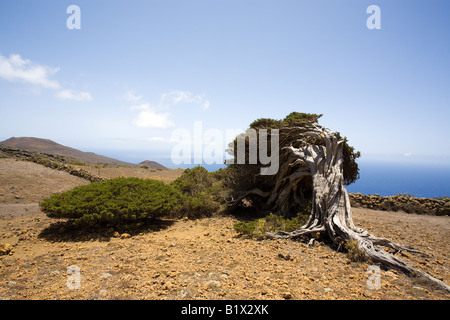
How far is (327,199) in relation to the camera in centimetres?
643

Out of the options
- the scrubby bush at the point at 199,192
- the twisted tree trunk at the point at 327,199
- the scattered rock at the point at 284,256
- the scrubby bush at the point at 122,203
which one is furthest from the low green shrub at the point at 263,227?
the scrubby bush at the point at 199,192

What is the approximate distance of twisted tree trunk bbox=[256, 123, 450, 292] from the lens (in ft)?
15.0

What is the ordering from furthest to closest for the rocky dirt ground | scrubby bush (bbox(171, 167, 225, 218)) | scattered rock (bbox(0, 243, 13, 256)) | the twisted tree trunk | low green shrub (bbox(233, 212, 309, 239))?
scrubby bush (bbox(171, 167, 225, 218)) < low green shrub (bbox(233, 212, 309, 239)) < scattered rock (bbox(0, 243, 13, 256)) < the twisted tree trunk < the rocky dirt ground

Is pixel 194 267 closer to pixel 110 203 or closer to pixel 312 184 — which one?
pixel 110 203

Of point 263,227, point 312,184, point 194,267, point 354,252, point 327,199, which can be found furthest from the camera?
point 312,184

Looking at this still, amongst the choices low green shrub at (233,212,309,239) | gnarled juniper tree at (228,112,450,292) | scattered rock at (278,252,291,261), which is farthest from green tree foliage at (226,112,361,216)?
scattered rock at (278,252,291,261)

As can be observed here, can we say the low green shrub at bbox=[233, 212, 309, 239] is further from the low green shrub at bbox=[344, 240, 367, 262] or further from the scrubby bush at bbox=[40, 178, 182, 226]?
the scrubby bush at bbox=[40, 178, 182, 226]

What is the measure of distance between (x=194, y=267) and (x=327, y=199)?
427cm

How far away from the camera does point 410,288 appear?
3.38m

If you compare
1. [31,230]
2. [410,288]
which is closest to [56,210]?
[31,230]

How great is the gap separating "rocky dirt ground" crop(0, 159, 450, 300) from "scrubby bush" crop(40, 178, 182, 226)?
595 millimetres

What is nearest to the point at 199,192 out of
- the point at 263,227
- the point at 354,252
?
the point at 263,227
